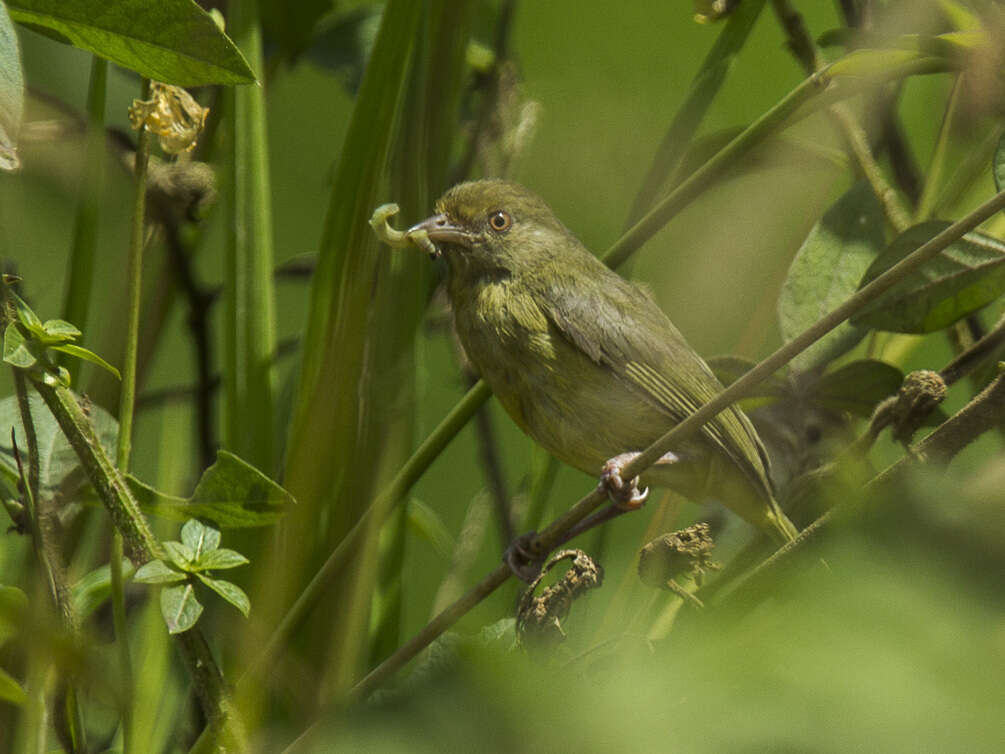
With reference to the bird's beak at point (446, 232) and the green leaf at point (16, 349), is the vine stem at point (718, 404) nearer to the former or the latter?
the green leaf at point (16, 349)

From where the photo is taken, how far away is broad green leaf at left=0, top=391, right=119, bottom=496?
0.81m

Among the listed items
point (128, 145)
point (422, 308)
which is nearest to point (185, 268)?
point (128, 145)

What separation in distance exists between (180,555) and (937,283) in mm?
568

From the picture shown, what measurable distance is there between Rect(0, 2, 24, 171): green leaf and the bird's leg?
0.47m

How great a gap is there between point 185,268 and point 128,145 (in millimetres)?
154

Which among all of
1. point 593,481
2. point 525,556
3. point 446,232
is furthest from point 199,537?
point 593,481

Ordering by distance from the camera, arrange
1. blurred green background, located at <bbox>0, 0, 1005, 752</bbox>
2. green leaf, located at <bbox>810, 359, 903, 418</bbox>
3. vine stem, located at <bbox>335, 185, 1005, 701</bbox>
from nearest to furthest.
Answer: blurred green background, located at <bbox>0, 0, 1005, 752</bbox> < vine stem, located at <bbox>335, 185, 1005, 701</bbox> < green leaf, located at <bbox>810, 359, 903, 418</bbox>

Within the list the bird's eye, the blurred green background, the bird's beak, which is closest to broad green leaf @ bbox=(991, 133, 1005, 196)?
the blurred green background

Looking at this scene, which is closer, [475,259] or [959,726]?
[959,726]

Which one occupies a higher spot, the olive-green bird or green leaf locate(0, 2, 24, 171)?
green leaf locate(0, 2, 24, 171)

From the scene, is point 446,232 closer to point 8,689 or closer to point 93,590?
point 93,590

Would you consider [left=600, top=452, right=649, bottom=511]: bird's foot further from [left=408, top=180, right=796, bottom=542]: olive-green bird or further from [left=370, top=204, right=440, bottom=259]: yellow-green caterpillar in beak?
[left=370, top=204, right=440, bottom=259]: yellow-green caterpillar in beak

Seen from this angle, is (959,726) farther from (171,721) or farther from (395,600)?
(171,721)

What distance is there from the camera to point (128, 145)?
1213 mm
